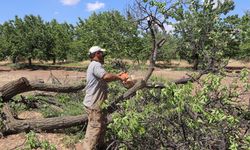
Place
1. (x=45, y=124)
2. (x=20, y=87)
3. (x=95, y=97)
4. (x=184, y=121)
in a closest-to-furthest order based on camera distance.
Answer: (x=184, y=121) < (x=95, y=97) < (x=45, y=124) < (x=20, y=87)

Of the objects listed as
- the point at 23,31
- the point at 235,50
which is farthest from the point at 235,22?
the point at 23,31

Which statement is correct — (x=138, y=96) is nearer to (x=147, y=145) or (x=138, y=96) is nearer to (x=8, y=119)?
(x=147, y=145)

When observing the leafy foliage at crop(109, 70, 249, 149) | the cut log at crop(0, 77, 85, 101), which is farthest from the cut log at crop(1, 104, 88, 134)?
the leafy foliage at crop(109, 70, 249, 149)

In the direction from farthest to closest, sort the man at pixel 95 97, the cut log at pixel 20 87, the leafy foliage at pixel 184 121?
the cut log at pixel 20 87 < the man at pixel 95 97 < the leafy foliage at pixel 184 121

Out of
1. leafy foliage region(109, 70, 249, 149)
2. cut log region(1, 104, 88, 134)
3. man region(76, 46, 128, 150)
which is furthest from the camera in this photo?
cut log region(1, 104, 88, 134)

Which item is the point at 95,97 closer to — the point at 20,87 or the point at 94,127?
the point at 94,127

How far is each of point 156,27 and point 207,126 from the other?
193 inches

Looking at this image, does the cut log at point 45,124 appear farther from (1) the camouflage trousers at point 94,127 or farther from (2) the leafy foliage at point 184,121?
(2) the leafy foliage at point 184,121

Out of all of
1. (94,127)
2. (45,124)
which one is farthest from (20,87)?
(94,127)

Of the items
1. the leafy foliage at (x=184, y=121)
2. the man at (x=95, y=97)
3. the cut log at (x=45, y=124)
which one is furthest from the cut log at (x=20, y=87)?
the leafy foliage at (x=184, y=121)

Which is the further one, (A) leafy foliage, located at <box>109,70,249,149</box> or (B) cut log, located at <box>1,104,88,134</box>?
(B) cut log, located at <box>1,104,88,134</box>

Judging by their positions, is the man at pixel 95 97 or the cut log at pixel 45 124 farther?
the cut log at pixel 45 124

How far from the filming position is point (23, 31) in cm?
4388

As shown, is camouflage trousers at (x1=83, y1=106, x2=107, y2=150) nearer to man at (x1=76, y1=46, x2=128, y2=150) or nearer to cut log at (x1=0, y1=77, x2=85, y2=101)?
man at (x1=76, y1=46, x2=128, y2=150)
